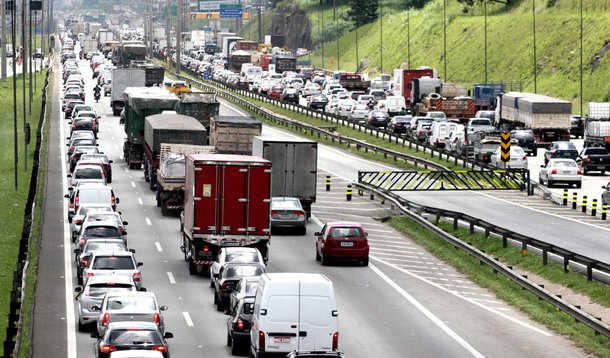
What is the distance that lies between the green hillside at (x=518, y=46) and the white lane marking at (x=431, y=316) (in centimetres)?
7463

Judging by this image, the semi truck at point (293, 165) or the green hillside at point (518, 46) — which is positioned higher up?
the green hillside at point (518, 46)

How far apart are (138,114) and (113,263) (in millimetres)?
38117

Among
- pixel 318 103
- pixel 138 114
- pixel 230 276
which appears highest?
pixel 138 114

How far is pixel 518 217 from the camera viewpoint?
2232 inches

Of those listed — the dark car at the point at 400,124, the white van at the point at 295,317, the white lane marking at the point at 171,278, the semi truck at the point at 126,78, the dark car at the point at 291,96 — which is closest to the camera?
the white van at the point at 295,317

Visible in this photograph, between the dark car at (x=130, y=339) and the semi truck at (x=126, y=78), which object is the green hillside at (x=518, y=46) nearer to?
the semi truck at (x=126, y=78)

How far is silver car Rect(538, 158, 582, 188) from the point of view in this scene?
6762cm

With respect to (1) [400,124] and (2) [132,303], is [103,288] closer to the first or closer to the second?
(2) [132,303]

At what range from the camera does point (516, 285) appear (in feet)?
133

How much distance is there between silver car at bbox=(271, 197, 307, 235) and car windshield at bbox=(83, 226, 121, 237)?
966cm

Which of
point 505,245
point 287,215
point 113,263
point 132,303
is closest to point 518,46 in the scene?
point 287,215

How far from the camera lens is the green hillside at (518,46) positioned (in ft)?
405

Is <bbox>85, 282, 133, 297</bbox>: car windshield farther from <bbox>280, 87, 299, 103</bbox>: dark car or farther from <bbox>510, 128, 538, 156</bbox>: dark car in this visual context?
<bbox>280, 87, 299, 103</bbox>: dark car

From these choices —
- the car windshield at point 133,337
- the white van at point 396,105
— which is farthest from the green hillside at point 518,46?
the car windshield at point 133,337
